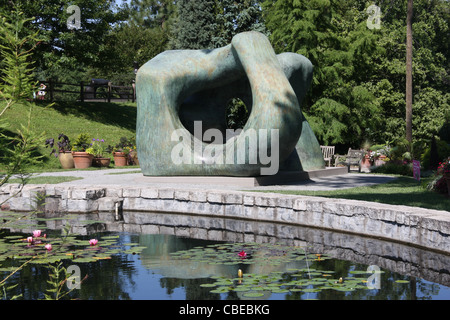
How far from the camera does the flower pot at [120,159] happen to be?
2066 cm

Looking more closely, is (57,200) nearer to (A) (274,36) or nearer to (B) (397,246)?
(B) (397,246)

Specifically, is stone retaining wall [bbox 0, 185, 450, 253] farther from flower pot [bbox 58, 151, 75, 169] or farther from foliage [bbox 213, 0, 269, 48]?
foliage [bbox 213, 0, 269, 48]

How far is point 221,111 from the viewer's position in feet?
49.7

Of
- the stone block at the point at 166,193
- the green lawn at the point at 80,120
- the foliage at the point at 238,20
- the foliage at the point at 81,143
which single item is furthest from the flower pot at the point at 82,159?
the foliage at the point at 238,20

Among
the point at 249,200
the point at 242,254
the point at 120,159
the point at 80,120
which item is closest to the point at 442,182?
the point at 249,200

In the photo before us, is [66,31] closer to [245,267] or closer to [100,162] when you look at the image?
[100,162]

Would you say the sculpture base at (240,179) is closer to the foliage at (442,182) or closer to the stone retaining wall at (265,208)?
the stone retaining wall at (265,208)

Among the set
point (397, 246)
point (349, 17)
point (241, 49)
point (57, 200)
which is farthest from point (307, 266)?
point (349, 17)

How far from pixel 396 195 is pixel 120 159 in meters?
12.5

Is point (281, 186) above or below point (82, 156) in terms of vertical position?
below

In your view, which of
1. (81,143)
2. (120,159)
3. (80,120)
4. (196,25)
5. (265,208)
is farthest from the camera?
(196,25)

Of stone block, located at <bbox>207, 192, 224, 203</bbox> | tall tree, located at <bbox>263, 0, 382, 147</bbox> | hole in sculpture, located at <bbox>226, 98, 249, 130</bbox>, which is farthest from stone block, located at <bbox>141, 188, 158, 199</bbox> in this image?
hole in sculpture, located at <bbox>226, 98, 249, 130</bbox>

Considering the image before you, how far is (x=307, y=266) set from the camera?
628 centimetres

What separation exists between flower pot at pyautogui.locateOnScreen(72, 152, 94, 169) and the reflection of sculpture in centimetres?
539
